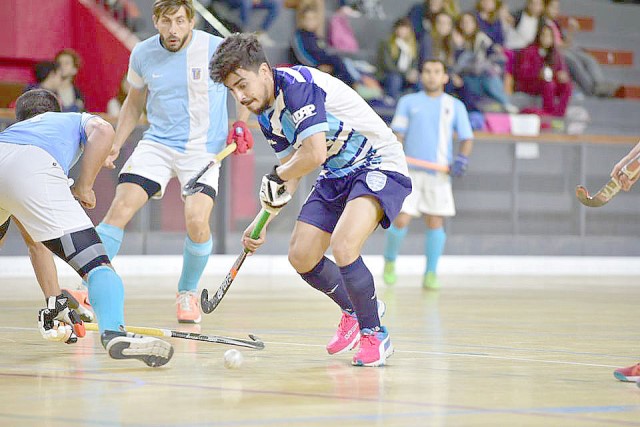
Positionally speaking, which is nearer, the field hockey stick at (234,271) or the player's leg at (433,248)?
the field hockey stick at (234,271)

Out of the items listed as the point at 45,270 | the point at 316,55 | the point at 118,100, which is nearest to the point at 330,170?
the point at 45,270

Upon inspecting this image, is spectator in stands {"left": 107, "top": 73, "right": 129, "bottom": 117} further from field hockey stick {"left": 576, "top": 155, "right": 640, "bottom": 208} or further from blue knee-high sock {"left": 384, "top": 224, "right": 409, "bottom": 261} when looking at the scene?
field hockey stick {"left": 576, "top": 155, "right": 640, "bottom": 208}

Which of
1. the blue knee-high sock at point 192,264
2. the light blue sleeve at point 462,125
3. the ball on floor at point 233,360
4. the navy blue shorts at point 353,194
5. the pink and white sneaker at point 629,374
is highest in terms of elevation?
the navy blue shorts at point 353,194

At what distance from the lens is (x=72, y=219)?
4219 mm

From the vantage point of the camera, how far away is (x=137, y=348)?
12.9 ft

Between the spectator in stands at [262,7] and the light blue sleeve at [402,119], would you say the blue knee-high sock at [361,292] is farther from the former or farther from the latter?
the spectator in stands at [262,7]

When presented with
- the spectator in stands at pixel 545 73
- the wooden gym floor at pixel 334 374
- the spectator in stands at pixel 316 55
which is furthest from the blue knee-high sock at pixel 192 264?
the spectator in stands at pixel 545 73

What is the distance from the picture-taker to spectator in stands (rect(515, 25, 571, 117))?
43.6 ft

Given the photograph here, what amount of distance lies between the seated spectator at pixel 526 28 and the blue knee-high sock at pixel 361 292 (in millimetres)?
9744

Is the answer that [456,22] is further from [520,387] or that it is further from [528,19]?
[520,387]

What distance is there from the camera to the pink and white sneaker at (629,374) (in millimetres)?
3865

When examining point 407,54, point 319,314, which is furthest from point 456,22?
point 319,314

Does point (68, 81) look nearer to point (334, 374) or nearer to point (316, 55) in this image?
point (316, 55)

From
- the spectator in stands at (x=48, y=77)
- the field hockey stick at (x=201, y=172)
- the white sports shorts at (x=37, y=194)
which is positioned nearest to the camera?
the white sports shorts at (x=37, y=194)
